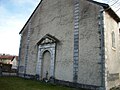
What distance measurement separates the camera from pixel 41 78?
1414cm

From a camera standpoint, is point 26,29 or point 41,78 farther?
point 26,29

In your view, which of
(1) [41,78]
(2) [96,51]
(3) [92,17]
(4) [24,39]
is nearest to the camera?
(2) [96,51]

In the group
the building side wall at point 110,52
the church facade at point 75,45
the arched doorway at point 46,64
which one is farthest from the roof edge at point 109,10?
the arched doorway at point 46,64

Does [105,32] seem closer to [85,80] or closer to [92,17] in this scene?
[92,17]

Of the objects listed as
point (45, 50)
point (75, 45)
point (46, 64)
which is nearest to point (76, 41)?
point (75, 45)

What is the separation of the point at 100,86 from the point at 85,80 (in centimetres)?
121

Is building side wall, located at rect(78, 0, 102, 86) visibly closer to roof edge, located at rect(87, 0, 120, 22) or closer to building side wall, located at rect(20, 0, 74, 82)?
roof edge, located at rect(87, 0, 120, 22)

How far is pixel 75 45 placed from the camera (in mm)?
11438

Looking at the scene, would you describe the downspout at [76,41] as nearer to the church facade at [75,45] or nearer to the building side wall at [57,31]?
the church facade at [75,45]

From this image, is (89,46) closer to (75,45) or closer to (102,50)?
(102,50)

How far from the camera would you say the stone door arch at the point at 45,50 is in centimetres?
1301

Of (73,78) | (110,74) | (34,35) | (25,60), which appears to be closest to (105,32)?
(110,74)

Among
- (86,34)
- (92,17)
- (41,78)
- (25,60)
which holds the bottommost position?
(41,78)

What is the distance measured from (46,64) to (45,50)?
1337mm
